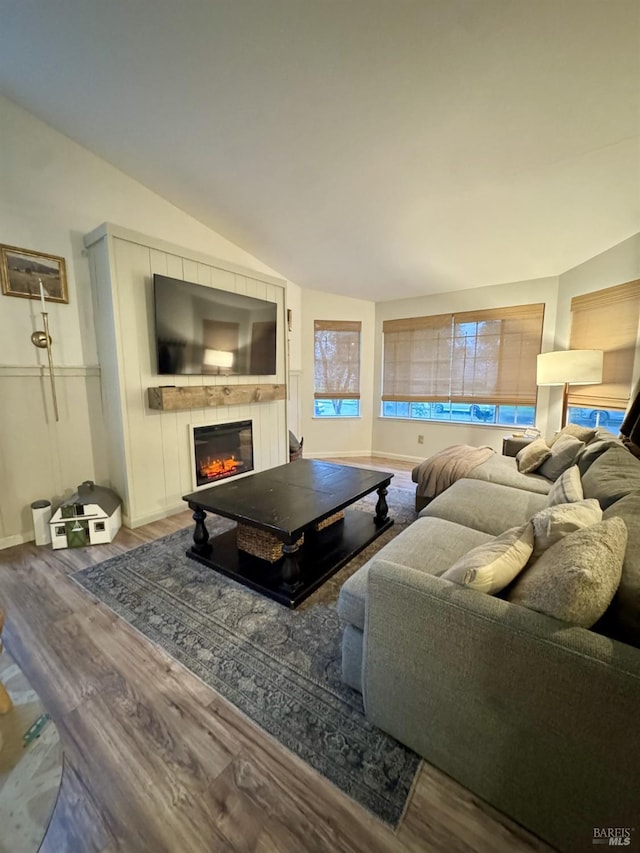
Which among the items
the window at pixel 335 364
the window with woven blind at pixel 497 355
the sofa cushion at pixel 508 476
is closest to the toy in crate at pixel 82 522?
the sofa cushion at pixel 508 476

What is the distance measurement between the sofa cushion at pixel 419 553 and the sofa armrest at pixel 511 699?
0.52 feet

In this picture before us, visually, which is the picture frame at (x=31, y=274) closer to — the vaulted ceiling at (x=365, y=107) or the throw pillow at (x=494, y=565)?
the vaulted ceiling at (x=365, y=107)

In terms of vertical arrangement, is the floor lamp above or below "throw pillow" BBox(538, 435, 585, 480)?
above

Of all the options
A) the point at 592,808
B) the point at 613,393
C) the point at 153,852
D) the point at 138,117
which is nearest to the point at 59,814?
the point at 153,852

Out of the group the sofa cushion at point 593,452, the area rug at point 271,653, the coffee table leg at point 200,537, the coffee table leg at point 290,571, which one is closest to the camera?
the area rug at point 271,653

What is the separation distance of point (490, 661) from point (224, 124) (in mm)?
3201

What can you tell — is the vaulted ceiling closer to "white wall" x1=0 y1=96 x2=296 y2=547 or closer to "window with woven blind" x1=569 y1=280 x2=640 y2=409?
"white wall" x1=0 y1=96 x2=296 y2=547

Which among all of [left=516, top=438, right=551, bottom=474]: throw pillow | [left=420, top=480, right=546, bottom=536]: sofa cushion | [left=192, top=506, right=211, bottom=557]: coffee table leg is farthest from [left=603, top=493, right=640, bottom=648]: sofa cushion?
[left=192, top=506, right=211, bottom=557]: coffee table leg

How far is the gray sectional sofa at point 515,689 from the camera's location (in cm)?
82

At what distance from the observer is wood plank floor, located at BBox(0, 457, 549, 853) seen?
987 millimetres

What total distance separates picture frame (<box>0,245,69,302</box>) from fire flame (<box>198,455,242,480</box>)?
5.89 feet

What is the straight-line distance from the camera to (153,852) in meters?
0.96

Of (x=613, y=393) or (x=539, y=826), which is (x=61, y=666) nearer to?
(x=539, y=826)

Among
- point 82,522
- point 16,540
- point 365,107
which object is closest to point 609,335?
point 365,107
